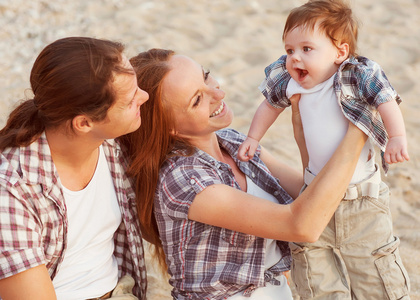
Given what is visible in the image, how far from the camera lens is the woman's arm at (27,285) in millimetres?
2068

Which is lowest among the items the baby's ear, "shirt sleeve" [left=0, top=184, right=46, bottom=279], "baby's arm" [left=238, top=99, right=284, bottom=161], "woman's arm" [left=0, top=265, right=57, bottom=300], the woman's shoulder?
"woman's arm" [left=0, top=265, right=57, bottom=300]

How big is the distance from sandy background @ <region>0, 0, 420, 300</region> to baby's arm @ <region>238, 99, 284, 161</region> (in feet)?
5.06

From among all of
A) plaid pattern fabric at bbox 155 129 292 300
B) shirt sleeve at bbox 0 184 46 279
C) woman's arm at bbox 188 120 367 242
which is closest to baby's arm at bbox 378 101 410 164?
woman's arm at bbox 188 120 367 242

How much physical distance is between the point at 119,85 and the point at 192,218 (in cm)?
60

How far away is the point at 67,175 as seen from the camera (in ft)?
7.57

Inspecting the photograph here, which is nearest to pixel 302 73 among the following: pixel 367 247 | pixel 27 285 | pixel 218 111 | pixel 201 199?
pixel 218 111

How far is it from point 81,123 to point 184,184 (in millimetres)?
471

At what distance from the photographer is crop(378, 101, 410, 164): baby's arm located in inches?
83.1

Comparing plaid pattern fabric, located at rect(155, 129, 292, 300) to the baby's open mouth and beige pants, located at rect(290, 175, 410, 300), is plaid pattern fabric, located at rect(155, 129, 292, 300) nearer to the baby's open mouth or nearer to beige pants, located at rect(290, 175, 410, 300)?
beige pants, located at rect(290, 175, 410, 300)

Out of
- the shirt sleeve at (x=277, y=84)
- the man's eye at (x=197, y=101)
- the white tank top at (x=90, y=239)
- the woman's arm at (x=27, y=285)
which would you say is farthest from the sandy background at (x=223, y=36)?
the woman's arm at (x=27, y=285)

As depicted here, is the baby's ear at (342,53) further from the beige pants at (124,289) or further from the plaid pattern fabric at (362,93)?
the beige pants at (124,289)

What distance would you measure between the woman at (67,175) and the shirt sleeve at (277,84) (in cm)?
58

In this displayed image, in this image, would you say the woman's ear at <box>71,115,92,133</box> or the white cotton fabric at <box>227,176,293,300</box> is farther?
the white cotton fabric at <box>227,176,293,300</box>

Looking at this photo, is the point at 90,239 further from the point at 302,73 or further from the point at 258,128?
the point at 302,73
